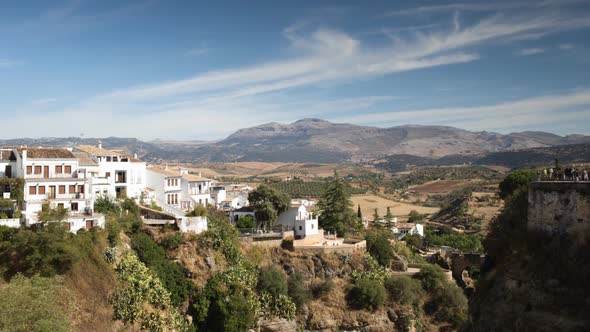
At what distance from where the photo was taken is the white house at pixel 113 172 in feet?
145

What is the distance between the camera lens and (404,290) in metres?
46.0

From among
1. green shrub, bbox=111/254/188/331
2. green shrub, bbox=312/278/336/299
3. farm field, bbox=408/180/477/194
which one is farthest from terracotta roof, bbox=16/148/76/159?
farm field, bbox=408/180/477/194

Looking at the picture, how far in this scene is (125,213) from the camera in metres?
42.2

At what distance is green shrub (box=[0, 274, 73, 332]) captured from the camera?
2511 cm

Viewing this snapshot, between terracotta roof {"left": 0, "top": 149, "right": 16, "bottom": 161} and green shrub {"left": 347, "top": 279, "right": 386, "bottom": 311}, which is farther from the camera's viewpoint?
green shrub {"left": 347, "top": 279, "right": 386, "bottom": 311}

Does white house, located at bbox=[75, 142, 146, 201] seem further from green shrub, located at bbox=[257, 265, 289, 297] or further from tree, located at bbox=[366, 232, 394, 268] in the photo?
tree, located at bbox=[366, 232, 394, 268]

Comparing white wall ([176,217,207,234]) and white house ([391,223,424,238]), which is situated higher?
white wall ([176,217,207,234])

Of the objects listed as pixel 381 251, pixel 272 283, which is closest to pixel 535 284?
pixel 272 283

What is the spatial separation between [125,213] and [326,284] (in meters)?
16.5

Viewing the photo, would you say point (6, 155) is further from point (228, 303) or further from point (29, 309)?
point (228, 303)

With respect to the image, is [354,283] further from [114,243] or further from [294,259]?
[114,243]

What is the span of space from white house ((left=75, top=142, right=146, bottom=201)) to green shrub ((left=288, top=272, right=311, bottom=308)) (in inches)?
588

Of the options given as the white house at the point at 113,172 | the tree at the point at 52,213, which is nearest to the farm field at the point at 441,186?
the white house at the point at 113,172

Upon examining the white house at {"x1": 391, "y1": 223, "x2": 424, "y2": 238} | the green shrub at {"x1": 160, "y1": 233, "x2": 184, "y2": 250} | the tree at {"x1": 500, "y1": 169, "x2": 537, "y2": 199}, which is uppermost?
the tree at {"x1": 500, "y1": 169, "x2": 537, "y2": 199}
